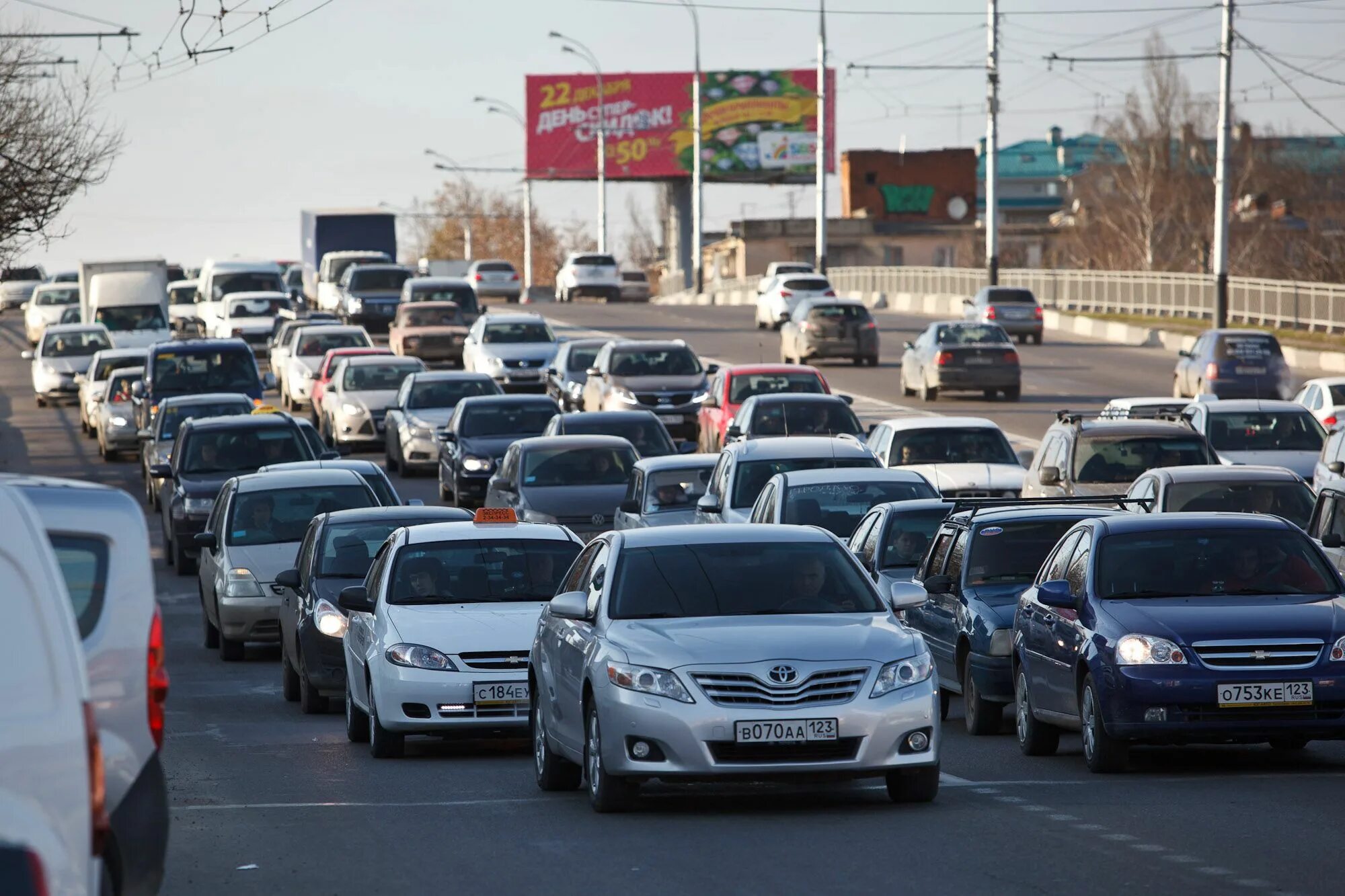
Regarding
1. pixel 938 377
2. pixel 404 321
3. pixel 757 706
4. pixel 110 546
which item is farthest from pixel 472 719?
pixel 404 321

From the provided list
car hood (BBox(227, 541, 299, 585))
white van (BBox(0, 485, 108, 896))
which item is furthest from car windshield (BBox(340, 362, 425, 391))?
white van (BBox(0, 485, 108, 896))

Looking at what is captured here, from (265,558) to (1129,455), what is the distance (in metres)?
8.86

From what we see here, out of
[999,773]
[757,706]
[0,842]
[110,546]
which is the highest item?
[110,546]

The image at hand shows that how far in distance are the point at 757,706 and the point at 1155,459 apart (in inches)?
553

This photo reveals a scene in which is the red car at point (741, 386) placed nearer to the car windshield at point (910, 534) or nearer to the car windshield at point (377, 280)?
the car windshield at point (910, 534)

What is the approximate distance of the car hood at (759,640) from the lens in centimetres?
1055

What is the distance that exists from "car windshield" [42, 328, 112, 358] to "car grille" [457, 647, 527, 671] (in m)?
41.0

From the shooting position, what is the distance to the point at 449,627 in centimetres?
1393

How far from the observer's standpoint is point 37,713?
5.73 m

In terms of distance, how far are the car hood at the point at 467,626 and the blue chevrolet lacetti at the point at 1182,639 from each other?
293cm

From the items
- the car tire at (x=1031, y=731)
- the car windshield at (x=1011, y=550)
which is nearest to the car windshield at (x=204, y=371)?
the car windshield at (x=1011, y=550)

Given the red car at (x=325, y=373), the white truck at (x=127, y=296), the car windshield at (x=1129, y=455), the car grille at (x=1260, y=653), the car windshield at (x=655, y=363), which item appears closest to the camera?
the car grille at (x=1260, y=653)

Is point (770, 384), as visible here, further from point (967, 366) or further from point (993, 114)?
point (993, 114)

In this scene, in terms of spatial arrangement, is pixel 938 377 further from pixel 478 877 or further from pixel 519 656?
pixel 478 877
